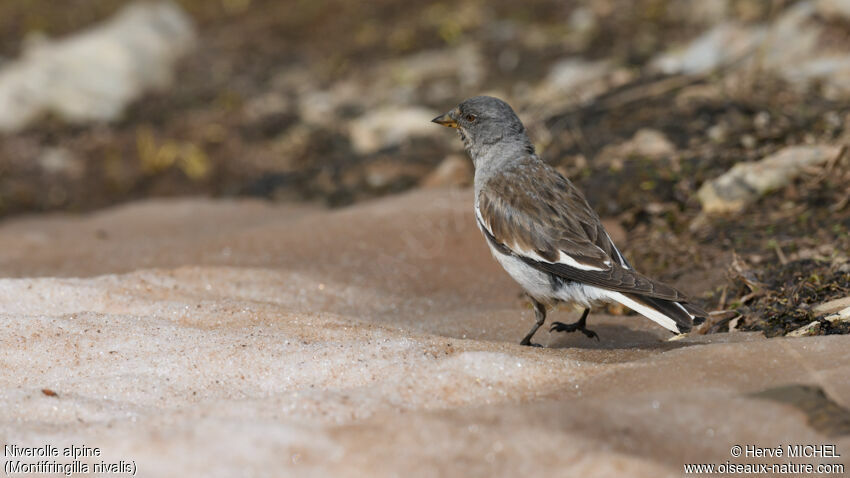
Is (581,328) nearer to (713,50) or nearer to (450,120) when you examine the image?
(450,120)

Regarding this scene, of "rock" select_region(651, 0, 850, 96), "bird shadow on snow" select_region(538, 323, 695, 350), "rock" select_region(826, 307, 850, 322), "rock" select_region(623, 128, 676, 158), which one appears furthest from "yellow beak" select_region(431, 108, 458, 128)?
"rock" select_region(651, 0, 850, 96)

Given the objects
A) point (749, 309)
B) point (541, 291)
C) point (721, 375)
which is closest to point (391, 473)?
point (721, 375)

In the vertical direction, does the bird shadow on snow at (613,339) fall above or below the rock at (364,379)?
below

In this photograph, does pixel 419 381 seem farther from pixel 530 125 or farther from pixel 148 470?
pixel 530 125

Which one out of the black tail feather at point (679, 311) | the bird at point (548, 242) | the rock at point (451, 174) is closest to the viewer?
the black tail feather at point (679, 311)

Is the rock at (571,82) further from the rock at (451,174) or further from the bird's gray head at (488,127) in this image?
the bird's gray head at (488,127)

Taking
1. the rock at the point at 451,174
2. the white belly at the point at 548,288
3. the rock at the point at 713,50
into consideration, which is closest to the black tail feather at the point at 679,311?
the white belly at the point at 548,288

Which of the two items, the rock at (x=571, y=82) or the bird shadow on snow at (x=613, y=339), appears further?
the rock at (x=571, y=82)

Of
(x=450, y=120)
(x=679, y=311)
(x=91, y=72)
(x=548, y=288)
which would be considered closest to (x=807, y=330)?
(x=679, y=311)

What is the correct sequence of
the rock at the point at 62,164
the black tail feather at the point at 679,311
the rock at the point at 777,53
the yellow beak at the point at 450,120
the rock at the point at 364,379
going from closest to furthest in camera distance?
the rock at the point at 364,379
the black tail feather at the point at 679,311
the yellow beak at the point at 450,120
the rock at the point at 777,53
the rock at the point at 62,164
